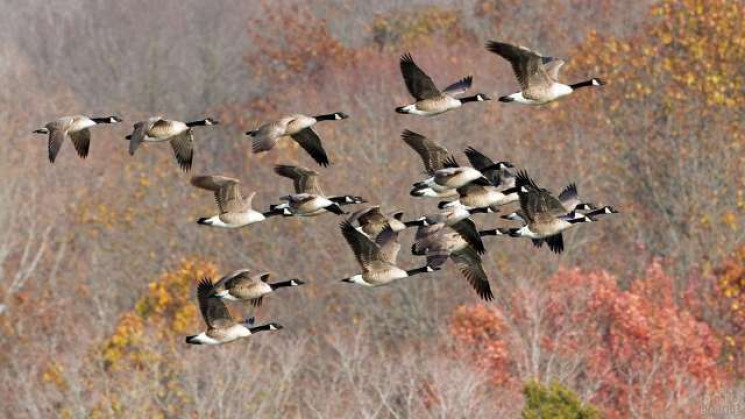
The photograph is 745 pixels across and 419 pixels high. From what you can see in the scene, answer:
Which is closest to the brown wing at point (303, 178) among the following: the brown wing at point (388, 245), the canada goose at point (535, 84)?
the brown wing at point (388, 245)

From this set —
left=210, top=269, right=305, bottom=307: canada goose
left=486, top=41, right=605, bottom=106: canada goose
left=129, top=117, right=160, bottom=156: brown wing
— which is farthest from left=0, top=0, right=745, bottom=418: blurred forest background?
left=129, top=117, right=160, bottom=156: brown wing

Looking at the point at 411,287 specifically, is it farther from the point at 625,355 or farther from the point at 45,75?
the point at 45,75

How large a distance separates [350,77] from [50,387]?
1312 inches

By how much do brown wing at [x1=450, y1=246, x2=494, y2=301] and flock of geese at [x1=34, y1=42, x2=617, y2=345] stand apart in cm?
1

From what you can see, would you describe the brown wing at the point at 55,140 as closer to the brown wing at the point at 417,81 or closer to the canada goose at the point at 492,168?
the brown wing at the point at 417,81

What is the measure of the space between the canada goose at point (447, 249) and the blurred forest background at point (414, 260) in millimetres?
8268

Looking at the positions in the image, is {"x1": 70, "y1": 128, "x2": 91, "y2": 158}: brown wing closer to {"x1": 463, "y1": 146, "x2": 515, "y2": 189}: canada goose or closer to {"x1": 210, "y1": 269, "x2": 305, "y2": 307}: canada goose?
{"x1": 210, "y1": 269, "x2": 305, "y2": 307}: canada goose

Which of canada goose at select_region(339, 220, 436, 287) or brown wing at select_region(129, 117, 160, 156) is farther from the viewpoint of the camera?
canada goose at select_region(339, 220, 436, 287)

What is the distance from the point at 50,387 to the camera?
38312 mm

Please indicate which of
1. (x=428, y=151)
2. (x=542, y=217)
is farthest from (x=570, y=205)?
(x=428, y=151)

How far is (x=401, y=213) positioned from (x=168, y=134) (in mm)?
2895

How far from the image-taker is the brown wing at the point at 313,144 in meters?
24.8

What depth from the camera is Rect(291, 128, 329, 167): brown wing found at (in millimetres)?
A: 24828

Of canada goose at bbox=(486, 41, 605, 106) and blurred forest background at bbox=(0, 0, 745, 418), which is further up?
canada goose at bbox=(486, 41, 605, 106)
